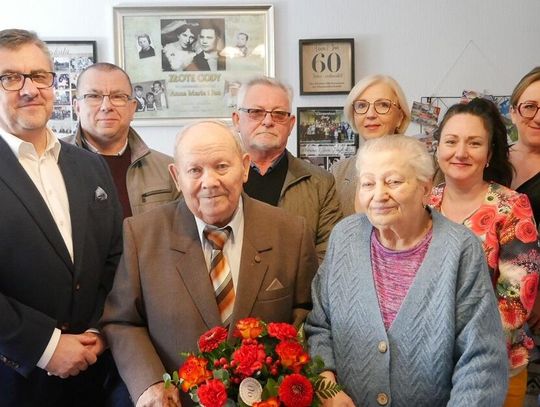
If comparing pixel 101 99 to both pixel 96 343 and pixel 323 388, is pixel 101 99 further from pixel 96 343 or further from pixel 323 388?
pixel 323 388

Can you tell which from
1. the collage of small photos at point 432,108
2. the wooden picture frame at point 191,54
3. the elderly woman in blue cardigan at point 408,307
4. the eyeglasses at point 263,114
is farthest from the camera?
the collage of small photos at point 432,108

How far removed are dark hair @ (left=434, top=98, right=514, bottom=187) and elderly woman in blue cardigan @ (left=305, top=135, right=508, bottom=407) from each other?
1.65 feet

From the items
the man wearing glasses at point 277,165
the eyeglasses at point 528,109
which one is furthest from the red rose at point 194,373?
the eyeglasses at point 528,109

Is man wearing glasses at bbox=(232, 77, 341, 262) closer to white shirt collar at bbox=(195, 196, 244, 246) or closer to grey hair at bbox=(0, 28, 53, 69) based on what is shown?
white shirt collar at bbox=(195, 196, 244, 246)

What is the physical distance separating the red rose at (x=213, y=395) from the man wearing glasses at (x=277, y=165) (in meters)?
1.06

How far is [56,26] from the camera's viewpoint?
3.33 meters

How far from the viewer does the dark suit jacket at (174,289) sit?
1579 millimetres

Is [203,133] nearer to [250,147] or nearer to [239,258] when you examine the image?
[239,258]

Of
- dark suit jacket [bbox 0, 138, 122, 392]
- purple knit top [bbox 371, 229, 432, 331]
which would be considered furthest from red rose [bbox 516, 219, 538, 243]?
dark suit jacket [bbox 0, 138, 122, 392]

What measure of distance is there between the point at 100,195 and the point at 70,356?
552 millimetres

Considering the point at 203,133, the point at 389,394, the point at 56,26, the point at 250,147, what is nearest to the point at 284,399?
the point at 389,394

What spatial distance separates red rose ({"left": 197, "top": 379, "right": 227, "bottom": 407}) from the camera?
4.13 feet

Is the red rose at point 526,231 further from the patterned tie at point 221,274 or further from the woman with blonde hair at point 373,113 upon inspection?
the patterned tie at point 221,274

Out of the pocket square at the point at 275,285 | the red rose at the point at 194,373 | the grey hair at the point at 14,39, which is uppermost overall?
the grey hair at the point at 14,39
